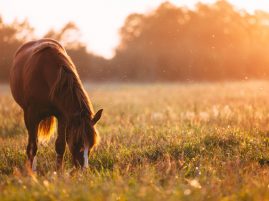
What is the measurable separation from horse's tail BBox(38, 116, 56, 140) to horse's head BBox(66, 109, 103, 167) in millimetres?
1785

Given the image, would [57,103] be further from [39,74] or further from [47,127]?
[47,127]

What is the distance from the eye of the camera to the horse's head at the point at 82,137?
19.3 ft

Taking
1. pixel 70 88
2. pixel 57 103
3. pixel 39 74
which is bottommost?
pixel 57 103

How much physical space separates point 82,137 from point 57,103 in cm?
86

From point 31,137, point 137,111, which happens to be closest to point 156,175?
point 31,137

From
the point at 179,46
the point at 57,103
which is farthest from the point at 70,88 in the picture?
the point at 179,46

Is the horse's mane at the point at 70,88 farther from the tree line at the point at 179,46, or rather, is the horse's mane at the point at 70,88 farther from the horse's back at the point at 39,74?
the tree line at the point at 179,46

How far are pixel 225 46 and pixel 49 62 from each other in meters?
40.0

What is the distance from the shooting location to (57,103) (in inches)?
257

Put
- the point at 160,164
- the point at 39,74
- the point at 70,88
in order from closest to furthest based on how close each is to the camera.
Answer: the point at 160,164
the point at 70,88
the point at 39,74

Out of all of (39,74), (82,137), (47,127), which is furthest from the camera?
(47,127)

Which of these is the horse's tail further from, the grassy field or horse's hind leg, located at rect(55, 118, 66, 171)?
horse's hind leg, located at rect(55, 118, 66, 171)

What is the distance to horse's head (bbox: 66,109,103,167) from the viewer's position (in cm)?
587

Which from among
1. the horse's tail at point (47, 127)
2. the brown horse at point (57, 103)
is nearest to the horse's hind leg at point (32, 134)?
the brown horse at point (57, 103)
